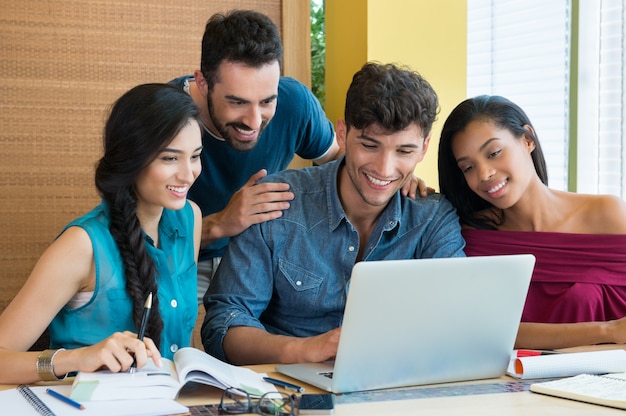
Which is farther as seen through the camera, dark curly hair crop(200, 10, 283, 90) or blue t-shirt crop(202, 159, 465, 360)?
dark curly hair crop(200, 10, 283, 90)

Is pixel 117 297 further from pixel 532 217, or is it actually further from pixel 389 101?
pixel 532 217

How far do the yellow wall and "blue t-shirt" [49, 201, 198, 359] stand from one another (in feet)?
4.58

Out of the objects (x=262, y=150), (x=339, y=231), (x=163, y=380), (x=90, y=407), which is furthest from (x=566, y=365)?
(x=262, y=150)

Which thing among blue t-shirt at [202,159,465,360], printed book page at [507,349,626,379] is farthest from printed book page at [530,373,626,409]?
blue t-shirt at [202,159,465,360]

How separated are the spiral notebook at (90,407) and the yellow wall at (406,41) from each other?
2.03 metres

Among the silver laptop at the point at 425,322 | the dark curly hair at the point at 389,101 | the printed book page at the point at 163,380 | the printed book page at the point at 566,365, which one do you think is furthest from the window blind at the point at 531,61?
the printed book page at the point at 163,380

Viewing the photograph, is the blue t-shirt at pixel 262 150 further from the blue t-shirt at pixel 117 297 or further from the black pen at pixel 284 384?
the black pen at pixel 284 384

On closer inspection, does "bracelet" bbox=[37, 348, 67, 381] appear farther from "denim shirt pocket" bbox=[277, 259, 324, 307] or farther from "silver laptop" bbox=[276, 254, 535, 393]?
"denim shirt pocket" bbox=[277, 259, 324, 307]

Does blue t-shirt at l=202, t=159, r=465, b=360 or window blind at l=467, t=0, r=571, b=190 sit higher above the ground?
window blind at l=467, t=0, r=571, b=190

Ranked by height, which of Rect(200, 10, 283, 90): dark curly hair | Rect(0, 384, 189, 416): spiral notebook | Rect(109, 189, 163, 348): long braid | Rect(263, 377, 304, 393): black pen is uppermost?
Rect(200, 10, 283, 90): dark curly hair

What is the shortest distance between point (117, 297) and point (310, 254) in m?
0.51

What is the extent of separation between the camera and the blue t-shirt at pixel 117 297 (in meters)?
1.85

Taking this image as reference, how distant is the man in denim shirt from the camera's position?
2025mm

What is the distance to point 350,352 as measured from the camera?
1.53m
